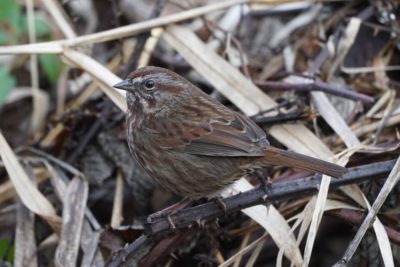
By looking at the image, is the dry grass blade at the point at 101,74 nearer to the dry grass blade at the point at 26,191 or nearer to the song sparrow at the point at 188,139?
the song sparrow at the point at 188,139

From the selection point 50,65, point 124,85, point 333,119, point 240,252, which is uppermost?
point 50,65

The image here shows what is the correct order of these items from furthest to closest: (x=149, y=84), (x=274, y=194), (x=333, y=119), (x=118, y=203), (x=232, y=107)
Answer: (x=232, y=107)
(x=118, y=203)
(x=333, y=119)
(x=149, y=84)
(x=274, y=194)

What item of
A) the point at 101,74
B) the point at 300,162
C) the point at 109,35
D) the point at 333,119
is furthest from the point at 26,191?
the point at 333,119

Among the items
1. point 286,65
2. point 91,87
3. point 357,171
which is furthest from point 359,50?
point 91,87

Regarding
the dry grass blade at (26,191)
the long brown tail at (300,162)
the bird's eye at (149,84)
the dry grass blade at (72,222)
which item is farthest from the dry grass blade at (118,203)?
the long brown tail at (300,162)

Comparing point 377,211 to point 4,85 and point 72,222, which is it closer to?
point 72,222

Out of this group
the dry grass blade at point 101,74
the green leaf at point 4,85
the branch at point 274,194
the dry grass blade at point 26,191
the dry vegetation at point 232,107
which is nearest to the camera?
the branch at point 274,194

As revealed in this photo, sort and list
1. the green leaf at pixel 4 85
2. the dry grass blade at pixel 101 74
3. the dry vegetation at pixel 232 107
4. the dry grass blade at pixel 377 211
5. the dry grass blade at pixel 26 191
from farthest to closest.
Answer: the green leaf at pixel 4 85
the dry grass blade at pixel 101 74
the dry grass blade at pixel 26 191
the dry vegetation at pixel 232 107
the dry grass blade at pixel 377 211

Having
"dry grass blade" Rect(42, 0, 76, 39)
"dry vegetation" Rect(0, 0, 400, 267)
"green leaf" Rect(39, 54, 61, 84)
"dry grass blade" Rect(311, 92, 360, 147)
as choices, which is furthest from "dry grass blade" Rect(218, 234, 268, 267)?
"green leaf" Rect(39, 54, 61, 84)
